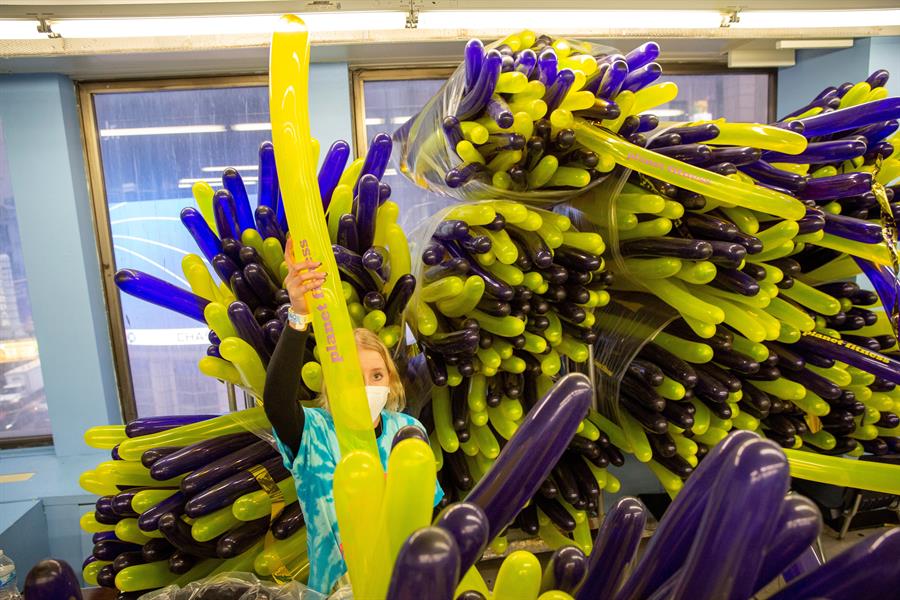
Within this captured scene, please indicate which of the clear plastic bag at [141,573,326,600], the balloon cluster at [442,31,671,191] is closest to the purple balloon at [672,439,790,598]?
the clear plastic bag at [141,573,326,600]

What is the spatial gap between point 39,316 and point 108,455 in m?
0.71

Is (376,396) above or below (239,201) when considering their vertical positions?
below

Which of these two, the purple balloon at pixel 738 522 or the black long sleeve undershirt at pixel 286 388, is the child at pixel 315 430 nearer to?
the black long sleeve undershirt at pixel 286 388

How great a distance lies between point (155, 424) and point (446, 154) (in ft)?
2.56

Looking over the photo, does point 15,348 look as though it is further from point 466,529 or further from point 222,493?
point 466,529

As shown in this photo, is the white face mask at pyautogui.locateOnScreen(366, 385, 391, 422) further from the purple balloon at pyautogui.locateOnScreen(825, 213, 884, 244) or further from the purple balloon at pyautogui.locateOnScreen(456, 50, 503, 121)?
the purple balloon at pyautogui.locateOnScreen(825, 213, 884, 244)

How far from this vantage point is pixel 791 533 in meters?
0.27

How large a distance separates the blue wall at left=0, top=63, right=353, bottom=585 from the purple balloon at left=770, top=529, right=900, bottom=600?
2.56 metres

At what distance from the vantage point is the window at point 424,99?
2.77m

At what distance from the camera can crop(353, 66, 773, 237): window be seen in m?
2.77

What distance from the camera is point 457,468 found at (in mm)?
1156

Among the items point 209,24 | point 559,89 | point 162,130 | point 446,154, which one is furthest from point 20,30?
point 559,89

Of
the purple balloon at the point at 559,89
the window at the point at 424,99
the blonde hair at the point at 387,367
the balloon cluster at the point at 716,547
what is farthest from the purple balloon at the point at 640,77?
the window at the point at 424,99

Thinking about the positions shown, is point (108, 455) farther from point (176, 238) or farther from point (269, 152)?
point (269, 152)
